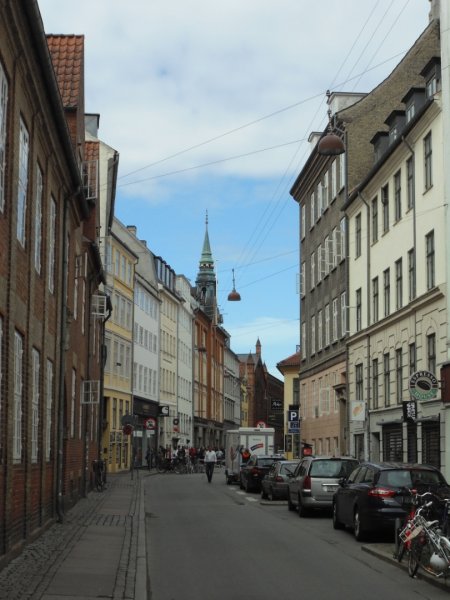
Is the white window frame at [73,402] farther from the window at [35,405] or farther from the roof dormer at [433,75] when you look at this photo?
the roof dormer at [433,75]

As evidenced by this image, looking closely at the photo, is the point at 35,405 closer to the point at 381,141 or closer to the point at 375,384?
the point at 375,384

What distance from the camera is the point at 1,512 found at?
12656 millimetres

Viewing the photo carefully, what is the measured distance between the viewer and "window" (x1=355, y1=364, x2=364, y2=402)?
40.0 m

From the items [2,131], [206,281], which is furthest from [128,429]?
[206,281]

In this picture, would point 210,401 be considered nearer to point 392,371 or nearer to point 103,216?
point 103,216

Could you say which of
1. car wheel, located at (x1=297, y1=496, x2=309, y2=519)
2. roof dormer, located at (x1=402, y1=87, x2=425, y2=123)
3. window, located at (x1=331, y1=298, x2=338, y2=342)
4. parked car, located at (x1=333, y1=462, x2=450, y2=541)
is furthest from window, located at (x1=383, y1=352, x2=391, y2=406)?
parked car, located at (x1=333, y1=462, x2=450, y2=541)

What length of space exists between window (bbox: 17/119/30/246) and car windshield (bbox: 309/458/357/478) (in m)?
11.6

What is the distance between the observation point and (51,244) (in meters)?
19.2

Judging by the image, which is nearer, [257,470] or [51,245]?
[51,245]

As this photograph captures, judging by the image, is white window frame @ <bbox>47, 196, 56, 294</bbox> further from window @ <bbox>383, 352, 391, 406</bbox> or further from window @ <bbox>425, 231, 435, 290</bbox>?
window @ <bbox>383, 352, 391, 406</bbox>

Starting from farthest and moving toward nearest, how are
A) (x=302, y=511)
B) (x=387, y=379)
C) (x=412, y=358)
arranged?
(x=387, y=379), (x=412, y=358), (x=302, y=511)

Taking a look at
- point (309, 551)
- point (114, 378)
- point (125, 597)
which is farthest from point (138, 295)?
point (125, 597)

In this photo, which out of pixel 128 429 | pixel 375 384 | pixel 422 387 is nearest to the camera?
pixel 422 387

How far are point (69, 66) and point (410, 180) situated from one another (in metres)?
13.5
